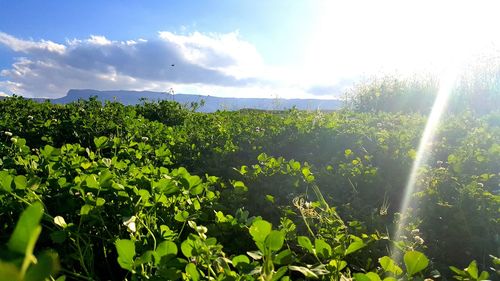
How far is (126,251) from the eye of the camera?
1.21 m

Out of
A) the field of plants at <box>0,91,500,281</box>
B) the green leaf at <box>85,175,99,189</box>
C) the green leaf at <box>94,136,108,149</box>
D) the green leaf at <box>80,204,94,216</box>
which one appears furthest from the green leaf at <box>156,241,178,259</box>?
the green leaf at <box>94,136,108,149</box>

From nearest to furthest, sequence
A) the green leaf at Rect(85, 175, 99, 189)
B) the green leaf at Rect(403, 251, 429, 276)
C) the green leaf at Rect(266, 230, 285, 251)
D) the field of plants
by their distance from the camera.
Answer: the green leaf at Rect(266, 230, 285, 251) < the green leaf at Rect(403, 251, 429, 276) < the field of plants < the green leaf at Rect(85, 175, 99, 189)

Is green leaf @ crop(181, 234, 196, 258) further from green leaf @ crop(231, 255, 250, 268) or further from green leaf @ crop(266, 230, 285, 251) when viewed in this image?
green leaf @ crop(266, 230, 285, 251)

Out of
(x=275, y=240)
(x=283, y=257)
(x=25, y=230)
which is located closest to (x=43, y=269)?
(x=25, y=230)

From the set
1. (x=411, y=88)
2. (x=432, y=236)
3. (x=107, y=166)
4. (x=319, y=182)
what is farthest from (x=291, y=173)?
(x=411, y=88)

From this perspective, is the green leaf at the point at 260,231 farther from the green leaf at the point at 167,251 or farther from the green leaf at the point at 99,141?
the green leaf at the point at 99,141

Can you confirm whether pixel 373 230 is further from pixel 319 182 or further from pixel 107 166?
pixel 107 166

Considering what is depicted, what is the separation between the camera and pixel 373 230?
2389 mm

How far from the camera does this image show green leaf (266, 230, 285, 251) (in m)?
1.11

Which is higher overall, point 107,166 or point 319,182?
point 107,166

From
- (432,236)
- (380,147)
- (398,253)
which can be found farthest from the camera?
(380,147)

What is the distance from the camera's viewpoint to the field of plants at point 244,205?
4.31 ft

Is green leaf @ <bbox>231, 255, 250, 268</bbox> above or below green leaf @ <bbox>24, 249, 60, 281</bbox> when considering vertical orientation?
below

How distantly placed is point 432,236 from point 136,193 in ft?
5.58
